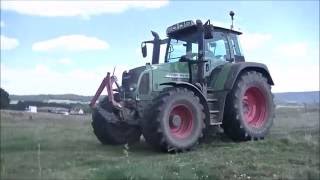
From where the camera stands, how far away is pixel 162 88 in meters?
10.6

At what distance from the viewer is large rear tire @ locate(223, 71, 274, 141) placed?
1095 centimetres

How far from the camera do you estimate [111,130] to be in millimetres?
11531

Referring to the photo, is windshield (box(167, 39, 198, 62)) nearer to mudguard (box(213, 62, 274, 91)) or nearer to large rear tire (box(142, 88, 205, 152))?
mudguard (box(213, 62, 274, 91))

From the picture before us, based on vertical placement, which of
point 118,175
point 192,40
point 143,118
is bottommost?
point 118,175

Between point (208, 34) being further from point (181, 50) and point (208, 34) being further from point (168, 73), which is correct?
point (168, 73)

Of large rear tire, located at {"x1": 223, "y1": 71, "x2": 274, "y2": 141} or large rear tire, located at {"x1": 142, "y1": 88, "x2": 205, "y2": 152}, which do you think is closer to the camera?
large rear tire, located at {"x1": 142, "y1": 88, "x2": 205, "y2": 152}

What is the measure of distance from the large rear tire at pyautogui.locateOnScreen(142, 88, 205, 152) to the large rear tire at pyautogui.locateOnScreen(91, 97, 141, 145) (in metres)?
1.47

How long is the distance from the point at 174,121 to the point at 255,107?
2737 millimetres

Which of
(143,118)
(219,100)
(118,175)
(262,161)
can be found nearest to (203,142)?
(219,100)

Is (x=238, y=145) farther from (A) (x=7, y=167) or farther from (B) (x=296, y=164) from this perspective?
Answer: (A) (x=7, y=167)

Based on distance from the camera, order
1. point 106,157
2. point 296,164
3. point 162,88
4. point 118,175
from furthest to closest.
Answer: point 162,88 → point 106,157 → point 296,164 → point 118,175

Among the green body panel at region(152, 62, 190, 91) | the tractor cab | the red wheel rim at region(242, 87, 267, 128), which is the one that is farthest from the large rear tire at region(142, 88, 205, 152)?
the red wheel rim at region(242, 87, 267, 128)

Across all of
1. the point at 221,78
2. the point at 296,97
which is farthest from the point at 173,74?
the point at 296,97

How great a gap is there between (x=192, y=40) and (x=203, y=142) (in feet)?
7.34
